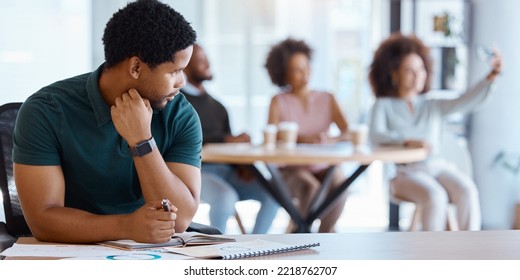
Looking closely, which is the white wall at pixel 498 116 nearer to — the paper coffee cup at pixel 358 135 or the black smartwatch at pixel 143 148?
the paper coffee cup at pixel 358 135

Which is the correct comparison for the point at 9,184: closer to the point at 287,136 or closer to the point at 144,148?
the point at 144,148

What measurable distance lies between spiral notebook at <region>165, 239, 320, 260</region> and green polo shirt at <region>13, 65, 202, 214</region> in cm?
40

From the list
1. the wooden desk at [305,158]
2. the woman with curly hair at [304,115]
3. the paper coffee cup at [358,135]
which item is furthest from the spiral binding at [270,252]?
the woman with curly hair at [304,115]

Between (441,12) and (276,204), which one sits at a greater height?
→ (441,12)

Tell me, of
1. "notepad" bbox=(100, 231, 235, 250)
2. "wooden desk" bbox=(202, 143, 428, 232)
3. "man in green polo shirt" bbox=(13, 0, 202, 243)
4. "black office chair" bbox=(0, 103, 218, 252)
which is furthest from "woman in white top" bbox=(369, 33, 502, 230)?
"notepad" bbox=(100, 231, 235, 250)

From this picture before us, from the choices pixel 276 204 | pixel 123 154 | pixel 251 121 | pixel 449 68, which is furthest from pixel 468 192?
pixel 123 154

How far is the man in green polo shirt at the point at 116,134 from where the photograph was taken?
1742 mm

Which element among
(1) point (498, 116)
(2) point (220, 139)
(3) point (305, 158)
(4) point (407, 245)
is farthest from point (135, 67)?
(1) point (498, 116)

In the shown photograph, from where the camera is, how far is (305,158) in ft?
12.9

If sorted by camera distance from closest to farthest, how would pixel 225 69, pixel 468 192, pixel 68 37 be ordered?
1. pixel 68 37
2. pixel 468 192
3. pixel 225 69

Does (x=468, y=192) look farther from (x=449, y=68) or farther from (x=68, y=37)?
(x=68, y=37)

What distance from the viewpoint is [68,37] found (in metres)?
3.43

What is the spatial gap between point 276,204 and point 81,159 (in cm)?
276

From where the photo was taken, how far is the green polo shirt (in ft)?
5.84
